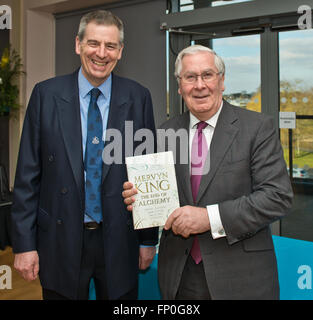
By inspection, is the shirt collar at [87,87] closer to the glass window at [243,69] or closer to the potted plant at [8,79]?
the glass window at [243,69]

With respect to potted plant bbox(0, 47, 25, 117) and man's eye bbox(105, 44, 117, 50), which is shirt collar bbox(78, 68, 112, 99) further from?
potted plant bbox(0, 47, 25, 117)

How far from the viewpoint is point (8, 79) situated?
4.91 meters

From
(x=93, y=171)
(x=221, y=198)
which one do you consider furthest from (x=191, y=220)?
(x=93, y=171)

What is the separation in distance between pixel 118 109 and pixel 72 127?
7.8 inches

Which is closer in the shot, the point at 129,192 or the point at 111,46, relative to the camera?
the point at 129,192

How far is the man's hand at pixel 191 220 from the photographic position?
120 cm

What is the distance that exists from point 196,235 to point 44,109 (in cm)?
77

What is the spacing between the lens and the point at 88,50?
136 centimetres

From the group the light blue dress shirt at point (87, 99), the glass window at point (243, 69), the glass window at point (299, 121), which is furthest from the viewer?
the glass window at point (243, 69)

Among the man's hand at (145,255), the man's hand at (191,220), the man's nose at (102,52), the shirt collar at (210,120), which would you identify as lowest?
the man's hand at (145,255)

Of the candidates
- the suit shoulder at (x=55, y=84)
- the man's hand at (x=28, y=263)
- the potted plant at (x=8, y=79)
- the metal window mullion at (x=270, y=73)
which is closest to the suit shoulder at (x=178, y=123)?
the suit shoulder at (x=55, y=84)

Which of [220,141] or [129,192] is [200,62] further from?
[129,192]

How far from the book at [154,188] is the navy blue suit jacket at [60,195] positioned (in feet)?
0.46

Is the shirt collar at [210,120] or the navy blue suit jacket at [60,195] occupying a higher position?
the shirt collar at [210,120]
